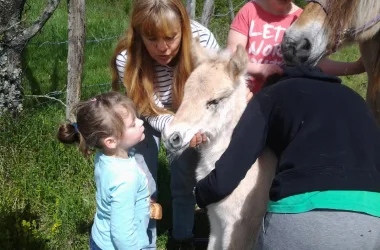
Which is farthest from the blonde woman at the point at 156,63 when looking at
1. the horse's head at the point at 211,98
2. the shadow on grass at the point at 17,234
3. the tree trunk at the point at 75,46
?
the tree trunk at the point at 75,46

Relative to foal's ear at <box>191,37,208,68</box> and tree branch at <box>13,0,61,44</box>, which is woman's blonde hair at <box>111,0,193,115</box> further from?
tree branch at <box>13,0,61,44</box>

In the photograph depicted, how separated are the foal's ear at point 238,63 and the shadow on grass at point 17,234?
181 cm

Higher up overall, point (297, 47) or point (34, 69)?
point (297, 47)

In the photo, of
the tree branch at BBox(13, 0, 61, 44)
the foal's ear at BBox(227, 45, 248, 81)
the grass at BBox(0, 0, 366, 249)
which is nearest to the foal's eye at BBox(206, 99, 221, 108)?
the foal's ear at BBox(227, 45, 248, 81)

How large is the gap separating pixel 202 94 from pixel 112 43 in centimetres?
484

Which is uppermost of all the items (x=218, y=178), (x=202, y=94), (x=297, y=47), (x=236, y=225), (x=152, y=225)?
(x=297, y=47)

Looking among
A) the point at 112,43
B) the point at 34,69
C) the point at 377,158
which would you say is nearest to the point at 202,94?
the point at 377,158

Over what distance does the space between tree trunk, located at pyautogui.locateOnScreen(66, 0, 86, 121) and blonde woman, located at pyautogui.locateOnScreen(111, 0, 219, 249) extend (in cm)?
101

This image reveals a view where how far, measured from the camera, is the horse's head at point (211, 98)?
2502mm

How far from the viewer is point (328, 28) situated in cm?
288

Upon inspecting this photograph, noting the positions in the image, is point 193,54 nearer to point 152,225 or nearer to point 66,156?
point 152,225

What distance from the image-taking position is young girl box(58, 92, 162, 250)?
246cm

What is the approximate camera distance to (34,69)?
249 inches

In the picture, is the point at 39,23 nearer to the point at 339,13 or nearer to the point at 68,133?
the point at 68,133
